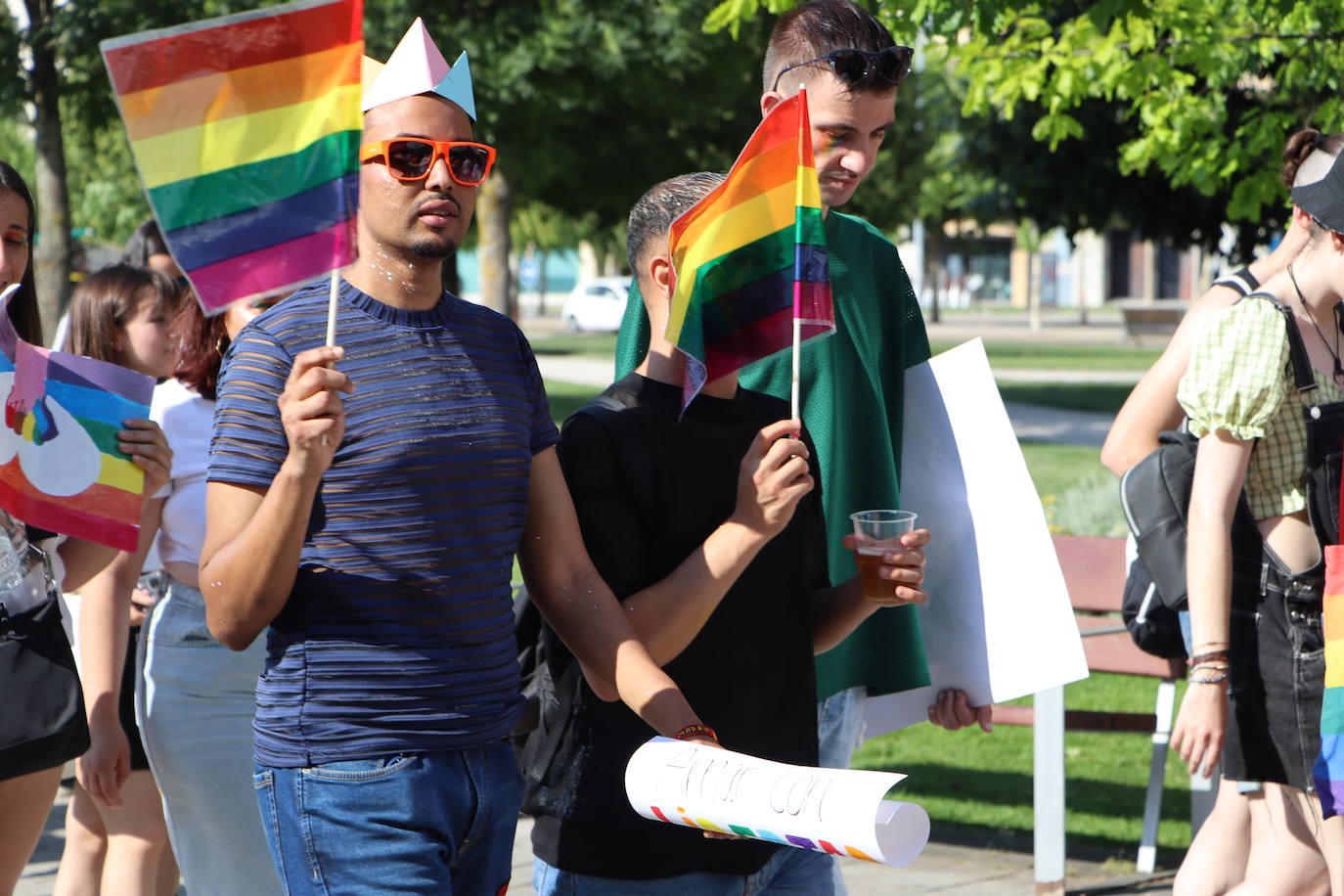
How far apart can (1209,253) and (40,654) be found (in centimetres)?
1905

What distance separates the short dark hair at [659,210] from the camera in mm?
2760

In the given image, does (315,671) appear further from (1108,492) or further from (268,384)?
(1108,492)

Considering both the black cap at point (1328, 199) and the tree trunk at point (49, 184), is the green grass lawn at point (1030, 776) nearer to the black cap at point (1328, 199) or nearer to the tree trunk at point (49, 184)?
the black cap at point (1328, 199)

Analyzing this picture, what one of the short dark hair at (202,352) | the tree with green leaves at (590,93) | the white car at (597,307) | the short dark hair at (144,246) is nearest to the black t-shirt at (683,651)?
the short dark hair at (202,352)

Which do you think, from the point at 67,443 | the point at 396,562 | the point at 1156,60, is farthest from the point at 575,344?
the point at 396,562

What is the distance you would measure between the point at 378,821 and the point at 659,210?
110cm

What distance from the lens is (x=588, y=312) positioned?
46.7 m

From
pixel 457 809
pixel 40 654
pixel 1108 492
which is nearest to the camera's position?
pixel 457 809

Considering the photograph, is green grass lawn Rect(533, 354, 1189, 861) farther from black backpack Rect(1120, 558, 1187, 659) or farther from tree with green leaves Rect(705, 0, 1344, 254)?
tree with green leaves Rect(705, 0, 1344, 254)

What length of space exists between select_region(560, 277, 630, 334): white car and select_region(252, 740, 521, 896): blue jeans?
142 ft

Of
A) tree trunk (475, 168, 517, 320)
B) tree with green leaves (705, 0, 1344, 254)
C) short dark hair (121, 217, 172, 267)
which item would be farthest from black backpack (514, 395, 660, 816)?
tree trunk (475, 168, 517, 320)

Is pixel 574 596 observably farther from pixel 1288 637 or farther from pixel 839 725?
pixel 1288 637

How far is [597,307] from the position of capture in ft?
153

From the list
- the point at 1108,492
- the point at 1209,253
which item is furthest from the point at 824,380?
the point at 1209,253
